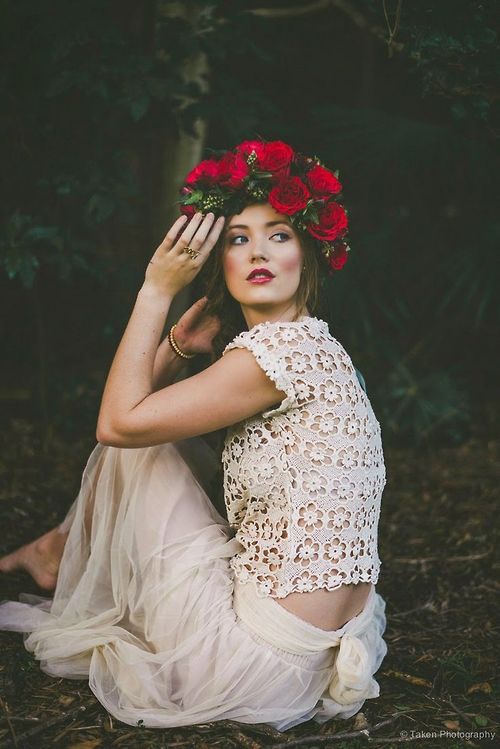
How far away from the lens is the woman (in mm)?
2043

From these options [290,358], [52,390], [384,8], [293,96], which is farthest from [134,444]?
[293,96]

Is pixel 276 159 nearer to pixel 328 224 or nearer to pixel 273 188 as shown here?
pixel 273 188

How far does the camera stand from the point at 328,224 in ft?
7.23

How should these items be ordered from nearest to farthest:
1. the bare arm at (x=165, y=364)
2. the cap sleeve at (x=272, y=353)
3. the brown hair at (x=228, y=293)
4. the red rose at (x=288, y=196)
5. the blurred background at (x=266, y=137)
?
1. the cap sleeve at (x=272, y=353)
2. the red rose at (x=288, y=196)
3. the brown hair at (x=228, y=293)
4. the bare arm at (x=165, y=364)
5. the blurred background at (x=266, y=137)

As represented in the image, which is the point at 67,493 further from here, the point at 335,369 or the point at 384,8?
the point at 384,8

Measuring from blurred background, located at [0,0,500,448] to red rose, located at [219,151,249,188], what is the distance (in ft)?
0.77

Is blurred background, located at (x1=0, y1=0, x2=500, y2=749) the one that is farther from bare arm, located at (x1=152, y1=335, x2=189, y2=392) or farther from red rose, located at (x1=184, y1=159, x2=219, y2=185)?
red rose, located at (x1=184, y1=159, x2=219, y2=185)

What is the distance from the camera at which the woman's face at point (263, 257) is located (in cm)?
215

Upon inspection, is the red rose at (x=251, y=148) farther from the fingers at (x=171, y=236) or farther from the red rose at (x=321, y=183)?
the fingers at (x=171, y=236)

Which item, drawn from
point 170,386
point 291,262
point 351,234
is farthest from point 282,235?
point 351,234

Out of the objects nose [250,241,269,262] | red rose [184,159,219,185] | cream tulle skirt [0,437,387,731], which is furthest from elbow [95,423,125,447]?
red rose [184,159,219,185]

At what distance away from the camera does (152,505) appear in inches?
87.5

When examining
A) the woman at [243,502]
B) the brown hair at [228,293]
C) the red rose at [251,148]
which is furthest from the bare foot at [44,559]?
the red rose at [251,148]

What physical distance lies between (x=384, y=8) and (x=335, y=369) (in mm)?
1124
